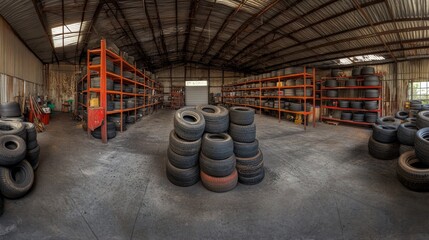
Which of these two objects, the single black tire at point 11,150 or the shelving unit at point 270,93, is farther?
the shelving unit at point 270,93

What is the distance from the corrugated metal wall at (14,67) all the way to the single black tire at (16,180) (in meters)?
7.30

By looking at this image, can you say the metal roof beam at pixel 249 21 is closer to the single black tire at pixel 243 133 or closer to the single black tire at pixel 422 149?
the single black tire at pixel 243 133

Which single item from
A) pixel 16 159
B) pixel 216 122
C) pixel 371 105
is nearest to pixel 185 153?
pixel 216 122

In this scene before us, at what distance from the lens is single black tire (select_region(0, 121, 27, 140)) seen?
383cm

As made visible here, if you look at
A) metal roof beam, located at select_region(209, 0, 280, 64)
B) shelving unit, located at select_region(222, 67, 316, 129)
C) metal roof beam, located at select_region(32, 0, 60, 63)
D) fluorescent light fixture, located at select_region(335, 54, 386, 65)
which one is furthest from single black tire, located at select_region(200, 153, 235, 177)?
fluorescent light fixture, located at select_region(335, 54, 386, 65)

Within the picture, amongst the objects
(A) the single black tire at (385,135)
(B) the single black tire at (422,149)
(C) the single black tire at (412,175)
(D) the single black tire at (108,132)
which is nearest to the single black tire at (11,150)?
(D) the single black tire at (108,132)

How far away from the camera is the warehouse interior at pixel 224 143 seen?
3160mm

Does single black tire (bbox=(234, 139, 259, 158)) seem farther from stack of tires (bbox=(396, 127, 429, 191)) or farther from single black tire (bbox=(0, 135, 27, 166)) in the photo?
single black tire (bbox=(0, 135, 27, 166))

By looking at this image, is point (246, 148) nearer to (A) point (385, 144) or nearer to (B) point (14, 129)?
(A) point (385, 144)

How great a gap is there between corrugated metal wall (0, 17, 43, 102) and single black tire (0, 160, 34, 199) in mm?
7303

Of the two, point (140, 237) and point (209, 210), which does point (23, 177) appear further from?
point (209, 210)

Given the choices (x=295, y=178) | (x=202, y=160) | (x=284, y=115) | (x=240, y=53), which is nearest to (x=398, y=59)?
(x=284, y=115)

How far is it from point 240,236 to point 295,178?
7.05 ft

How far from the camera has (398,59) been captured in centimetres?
1098
